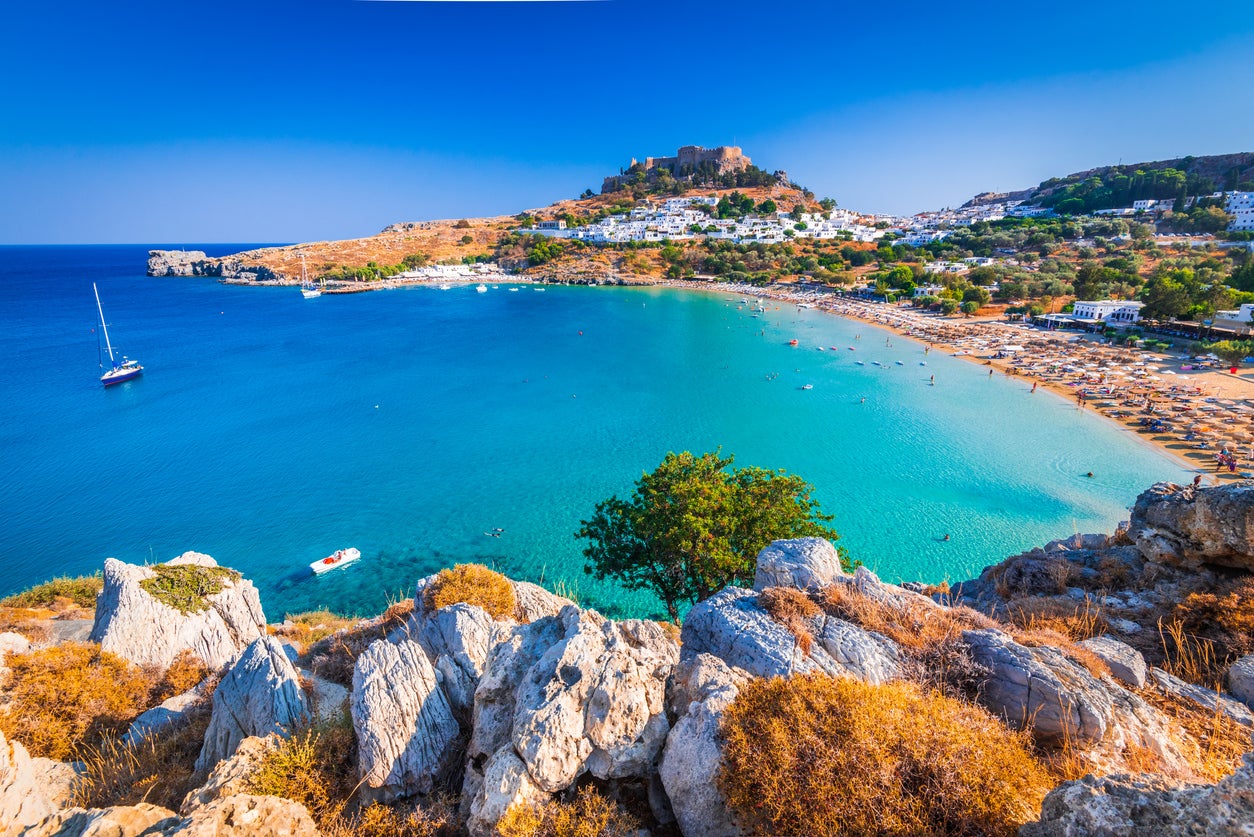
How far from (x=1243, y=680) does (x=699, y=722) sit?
292 inches

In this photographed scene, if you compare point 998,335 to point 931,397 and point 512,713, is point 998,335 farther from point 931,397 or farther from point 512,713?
point 512,713

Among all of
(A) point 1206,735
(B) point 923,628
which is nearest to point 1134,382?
(A) point 1206,735

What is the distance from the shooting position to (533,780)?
18.5 feet

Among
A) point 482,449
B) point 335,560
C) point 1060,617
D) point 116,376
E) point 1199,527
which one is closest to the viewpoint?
point 1060,617

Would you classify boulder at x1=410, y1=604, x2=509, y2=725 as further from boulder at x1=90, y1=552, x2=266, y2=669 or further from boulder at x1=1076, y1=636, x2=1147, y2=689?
boulder at x1=1076, y1=636, x2=1147, y2=689

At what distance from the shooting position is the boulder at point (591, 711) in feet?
18.9

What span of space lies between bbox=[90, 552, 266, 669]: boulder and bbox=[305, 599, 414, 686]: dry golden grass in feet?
7.68

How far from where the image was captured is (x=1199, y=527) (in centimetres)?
988

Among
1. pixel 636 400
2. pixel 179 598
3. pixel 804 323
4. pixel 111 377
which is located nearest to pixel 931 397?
pixel 636 400

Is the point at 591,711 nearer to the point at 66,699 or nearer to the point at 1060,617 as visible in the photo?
the point at 66,699

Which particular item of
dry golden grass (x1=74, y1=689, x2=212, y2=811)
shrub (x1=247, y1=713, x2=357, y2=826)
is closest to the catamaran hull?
dry golden grass (x1=74, y1=689, x2=212, y2=811)

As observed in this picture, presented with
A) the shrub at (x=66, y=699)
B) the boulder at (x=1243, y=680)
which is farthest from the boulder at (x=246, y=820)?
the boulder at (x=1243, y=680)

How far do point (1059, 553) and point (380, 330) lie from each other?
255 ft

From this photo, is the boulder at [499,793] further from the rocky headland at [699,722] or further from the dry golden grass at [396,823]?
the dry golden grass at [396,823]
